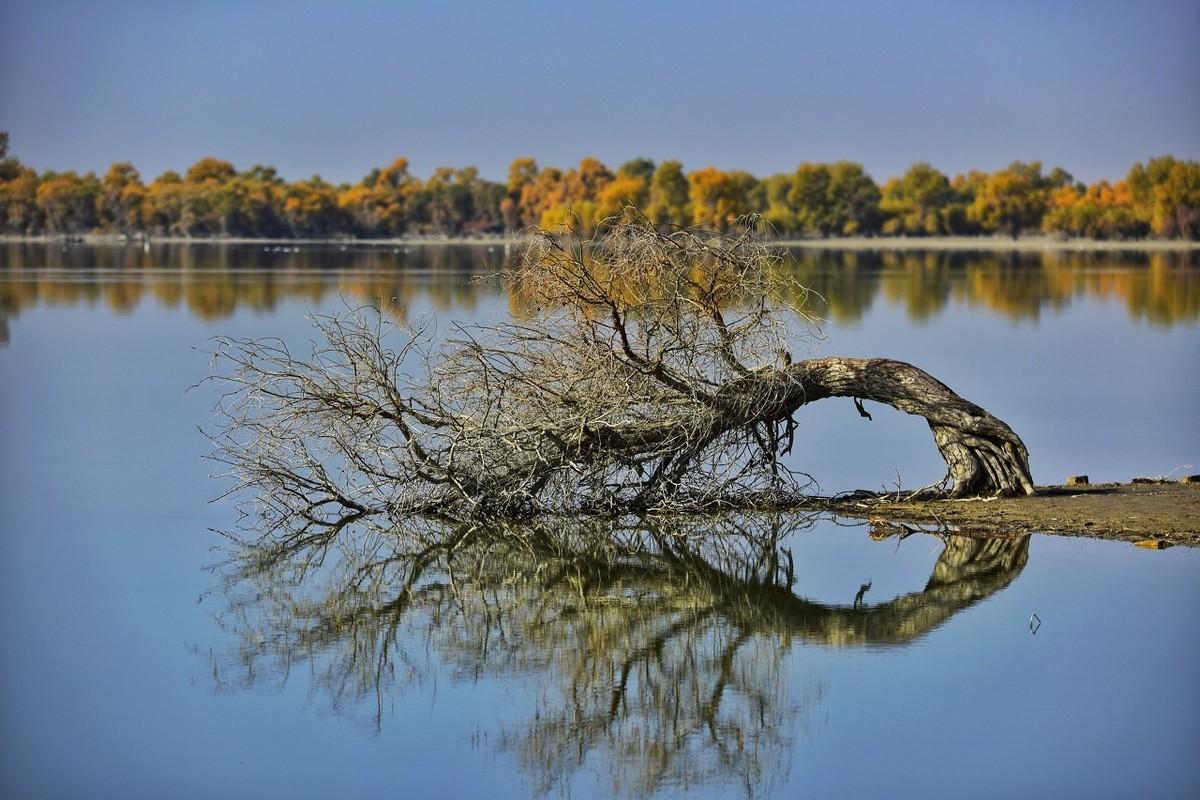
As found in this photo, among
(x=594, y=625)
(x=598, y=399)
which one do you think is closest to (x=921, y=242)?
(x=598, y=399)

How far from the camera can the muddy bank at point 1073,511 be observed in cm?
1108

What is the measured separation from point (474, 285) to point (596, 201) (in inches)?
4423

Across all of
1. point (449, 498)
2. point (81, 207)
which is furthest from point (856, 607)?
point (81, 207)

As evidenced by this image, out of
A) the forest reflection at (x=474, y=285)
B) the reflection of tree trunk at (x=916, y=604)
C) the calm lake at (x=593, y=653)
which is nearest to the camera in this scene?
the calm lake at (x=593, y=653)

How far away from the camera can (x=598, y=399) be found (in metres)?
11.7

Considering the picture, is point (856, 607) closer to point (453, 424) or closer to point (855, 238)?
point (453, 424)

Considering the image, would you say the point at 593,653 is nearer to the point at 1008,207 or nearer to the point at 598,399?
the point at 598,399

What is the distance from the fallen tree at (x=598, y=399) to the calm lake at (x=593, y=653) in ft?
1.46

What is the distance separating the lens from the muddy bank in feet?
36.3

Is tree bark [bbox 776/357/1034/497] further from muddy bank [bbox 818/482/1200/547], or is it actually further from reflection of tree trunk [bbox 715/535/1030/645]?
reflection of tree trunk [bbox 715/535/1030/645]

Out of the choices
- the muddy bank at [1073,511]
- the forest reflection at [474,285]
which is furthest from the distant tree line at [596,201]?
the muddy bank at [1073,511]

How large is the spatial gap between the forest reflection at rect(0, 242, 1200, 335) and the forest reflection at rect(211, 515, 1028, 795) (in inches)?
513

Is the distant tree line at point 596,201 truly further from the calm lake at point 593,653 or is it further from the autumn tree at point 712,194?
the calm lake at point 593,653

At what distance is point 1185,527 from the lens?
11.0m
